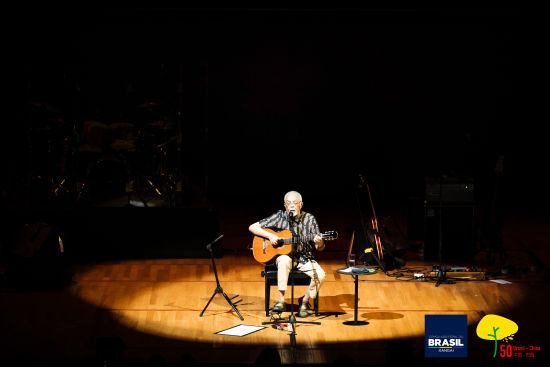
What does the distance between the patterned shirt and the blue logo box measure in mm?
1929

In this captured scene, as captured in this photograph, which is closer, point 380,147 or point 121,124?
point 121,124

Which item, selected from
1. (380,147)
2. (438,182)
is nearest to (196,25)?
(380,147)

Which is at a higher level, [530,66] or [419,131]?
[530,66]

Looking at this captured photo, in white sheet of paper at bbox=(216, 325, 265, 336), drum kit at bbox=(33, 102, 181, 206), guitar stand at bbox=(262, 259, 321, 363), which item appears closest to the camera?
guitar stand at bbox=(262, 259, 321, 363)

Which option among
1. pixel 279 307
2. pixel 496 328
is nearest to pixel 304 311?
pixel 279 307

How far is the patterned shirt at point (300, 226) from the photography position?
707 cm

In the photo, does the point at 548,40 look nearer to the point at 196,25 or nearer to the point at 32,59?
the point at 196,25

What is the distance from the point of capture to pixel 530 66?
12.3m

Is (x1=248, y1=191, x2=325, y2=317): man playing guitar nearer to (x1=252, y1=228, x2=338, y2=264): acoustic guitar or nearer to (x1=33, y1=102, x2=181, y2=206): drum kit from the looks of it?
(x1=252, y1=228, x2=338, y2=264): acoustic guitar

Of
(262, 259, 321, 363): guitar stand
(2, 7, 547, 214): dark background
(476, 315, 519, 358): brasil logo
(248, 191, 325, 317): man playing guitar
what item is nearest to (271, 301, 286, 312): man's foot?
(248, 191, 325, 317): man playing guitar

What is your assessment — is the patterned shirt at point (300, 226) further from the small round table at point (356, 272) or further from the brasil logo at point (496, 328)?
the brasil logo at point (496, 328)

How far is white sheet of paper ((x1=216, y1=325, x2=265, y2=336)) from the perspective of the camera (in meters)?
6.55

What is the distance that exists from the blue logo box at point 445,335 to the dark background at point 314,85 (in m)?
6.24

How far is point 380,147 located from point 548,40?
3094mm
